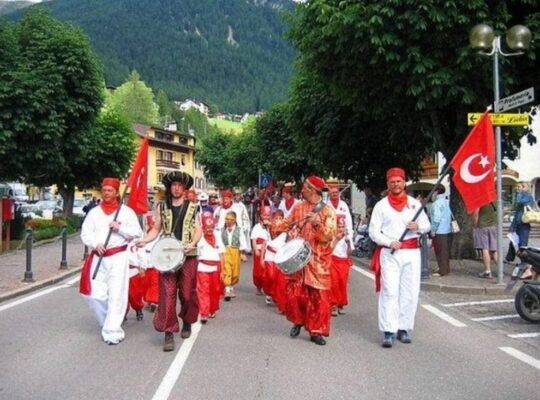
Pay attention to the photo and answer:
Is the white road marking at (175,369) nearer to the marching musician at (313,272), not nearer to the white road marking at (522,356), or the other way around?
the marching musician at (313,272)

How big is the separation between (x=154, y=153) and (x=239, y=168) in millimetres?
23356

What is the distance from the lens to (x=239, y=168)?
68812 mm

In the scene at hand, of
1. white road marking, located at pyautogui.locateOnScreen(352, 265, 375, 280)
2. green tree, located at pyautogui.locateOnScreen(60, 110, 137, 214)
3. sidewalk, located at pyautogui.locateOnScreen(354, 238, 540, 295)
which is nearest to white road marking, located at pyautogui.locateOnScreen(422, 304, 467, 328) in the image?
sidewalk, located at pyautogui.locateOnScreen(354, 238, 540, 295)

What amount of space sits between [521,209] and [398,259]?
7.41m

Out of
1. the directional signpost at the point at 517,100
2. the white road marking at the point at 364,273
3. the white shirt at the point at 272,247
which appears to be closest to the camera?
the white shirt at the point at 272,247

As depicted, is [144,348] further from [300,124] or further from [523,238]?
[300,124]

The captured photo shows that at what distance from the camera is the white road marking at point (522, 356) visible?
21.8 feet

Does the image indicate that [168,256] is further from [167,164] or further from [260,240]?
[167,164]

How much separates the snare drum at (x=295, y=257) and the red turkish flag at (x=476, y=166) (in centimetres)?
242

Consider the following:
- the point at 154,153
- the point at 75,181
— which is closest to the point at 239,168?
the point at 154,153

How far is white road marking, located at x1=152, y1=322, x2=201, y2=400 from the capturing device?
5.59 meters

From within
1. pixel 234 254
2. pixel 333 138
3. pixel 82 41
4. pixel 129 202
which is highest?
pixel 82 41

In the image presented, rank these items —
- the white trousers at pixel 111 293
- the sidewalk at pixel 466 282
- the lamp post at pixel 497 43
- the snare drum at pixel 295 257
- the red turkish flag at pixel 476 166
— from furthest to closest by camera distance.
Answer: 1. the sidewalk at pixel 466 282
2. the lamp post at pixel 497 43
3. the red turkish flag at pixel 476 166
4. the white trousers at pixel 111 293
5. the snare drum at pixel 295 257

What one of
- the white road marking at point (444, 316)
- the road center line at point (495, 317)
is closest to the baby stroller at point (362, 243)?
the white road marking at point (444, 316)
